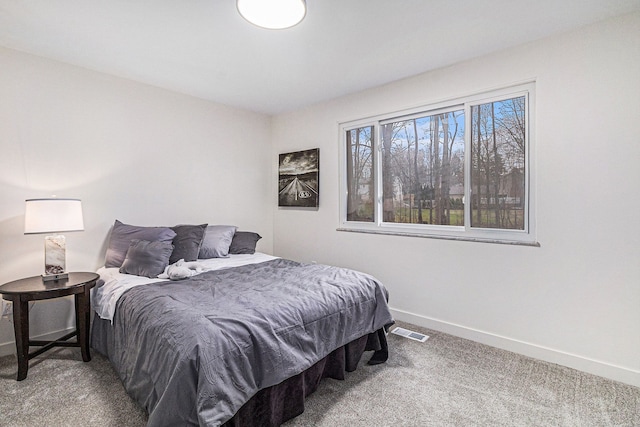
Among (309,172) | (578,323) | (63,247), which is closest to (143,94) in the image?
(63,247)

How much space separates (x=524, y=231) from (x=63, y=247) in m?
3.62

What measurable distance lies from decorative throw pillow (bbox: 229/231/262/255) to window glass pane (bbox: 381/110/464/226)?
5.00 ft

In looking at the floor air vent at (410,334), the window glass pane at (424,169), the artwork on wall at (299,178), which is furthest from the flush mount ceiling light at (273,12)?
the floor air vent at (410,334)

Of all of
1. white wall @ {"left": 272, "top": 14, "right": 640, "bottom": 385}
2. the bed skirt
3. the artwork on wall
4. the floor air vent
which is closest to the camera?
the bed skirt

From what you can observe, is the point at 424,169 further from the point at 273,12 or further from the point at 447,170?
the point at 273,12

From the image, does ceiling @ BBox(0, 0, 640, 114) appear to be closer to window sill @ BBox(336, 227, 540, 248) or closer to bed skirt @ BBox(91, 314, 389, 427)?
window sill @ BBox(336, 227, 540, 248)

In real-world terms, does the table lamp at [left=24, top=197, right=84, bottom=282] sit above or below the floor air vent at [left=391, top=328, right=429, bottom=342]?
above

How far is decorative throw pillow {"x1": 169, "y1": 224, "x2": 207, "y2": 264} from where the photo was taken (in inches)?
120

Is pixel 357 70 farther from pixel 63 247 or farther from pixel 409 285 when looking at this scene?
pixel 63 247

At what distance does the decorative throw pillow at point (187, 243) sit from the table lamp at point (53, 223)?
0.78 meters

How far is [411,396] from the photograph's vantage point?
6.58ft

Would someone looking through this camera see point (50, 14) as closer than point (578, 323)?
Yes

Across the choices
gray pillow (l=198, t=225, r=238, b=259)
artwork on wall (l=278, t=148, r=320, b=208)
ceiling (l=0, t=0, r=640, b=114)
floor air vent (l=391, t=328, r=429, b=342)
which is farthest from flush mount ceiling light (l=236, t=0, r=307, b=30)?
floor air vent (l=391, t=328, r=429, b=342)

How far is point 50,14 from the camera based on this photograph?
2.11m
